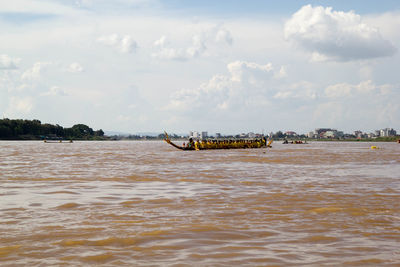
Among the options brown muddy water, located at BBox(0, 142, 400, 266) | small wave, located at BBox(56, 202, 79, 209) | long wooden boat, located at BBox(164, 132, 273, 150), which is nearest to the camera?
brown muddy water, located at BBox(0, 142, 400, 266)

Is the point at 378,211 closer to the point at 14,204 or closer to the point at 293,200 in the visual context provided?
the point at 293,200

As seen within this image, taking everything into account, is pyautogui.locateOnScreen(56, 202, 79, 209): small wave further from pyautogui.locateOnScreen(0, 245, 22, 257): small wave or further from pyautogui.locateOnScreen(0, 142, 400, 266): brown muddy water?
pyautogui.locateOnScreen(0, 245, 22, 257): small wave

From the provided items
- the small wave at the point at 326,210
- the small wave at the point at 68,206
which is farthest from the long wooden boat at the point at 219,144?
the small wave at the point at 326,210

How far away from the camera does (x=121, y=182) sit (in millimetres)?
17859

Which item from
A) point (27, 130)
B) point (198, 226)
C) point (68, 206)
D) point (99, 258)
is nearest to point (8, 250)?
point (99, 258)

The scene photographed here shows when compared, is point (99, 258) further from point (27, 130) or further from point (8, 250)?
point (27, 130)

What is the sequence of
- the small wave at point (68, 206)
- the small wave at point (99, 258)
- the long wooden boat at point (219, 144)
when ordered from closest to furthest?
the small wave at point (99, 258) → the small wave at point (68, 206) → the long wooden boat at point (219, 144)

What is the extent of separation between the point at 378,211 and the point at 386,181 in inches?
342

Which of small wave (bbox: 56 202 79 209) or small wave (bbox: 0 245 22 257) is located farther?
small wave (bbox: 56 202 79 209)

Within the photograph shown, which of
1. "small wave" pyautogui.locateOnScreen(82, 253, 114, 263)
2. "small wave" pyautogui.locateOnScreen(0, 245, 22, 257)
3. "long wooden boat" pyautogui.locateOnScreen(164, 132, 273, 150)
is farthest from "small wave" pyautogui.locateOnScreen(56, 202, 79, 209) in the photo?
"long wooden boat" pyautogui.locateOnScreen(164, 132, 273, 150)

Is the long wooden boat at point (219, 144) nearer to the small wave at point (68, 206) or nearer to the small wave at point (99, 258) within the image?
the small wave at point (68, 206)

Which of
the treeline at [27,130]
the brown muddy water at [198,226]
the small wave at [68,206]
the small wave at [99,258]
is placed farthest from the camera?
the treeline at [27,130]

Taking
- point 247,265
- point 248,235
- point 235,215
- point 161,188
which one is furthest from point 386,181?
point 247,265

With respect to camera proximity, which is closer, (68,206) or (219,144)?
(68,206)
